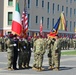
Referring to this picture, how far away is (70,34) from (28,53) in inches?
2288

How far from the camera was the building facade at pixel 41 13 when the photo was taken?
59594 millimetres

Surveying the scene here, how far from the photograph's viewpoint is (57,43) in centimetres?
2039

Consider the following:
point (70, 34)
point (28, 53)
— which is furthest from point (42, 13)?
point (28, 53)

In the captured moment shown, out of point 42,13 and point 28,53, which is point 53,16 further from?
point 28,53

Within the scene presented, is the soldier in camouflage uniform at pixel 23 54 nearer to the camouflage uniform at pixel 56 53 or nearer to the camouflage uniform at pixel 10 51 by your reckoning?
the camouflage uniform at pixel 10 51

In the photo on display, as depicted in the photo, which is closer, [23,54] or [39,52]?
[39,52]

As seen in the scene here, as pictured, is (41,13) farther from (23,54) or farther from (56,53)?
(56,53)

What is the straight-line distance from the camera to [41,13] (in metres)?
66.9

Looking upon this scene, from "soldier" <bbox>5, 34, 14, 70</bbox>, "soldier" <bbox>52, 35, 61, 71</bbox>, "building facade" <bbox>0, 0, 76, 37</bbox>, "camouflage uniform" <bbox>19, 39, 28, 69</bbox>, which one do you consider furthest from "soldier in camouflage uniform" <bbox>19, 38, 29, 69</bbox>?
"building facade" <bbox>0, 0, 76, 37</bbox>

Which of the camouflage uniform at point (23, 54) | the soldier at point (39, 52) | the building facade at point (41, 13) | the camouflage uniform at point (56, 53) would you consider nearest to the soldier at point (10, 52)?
the camouflage uniform at point (23, 54)

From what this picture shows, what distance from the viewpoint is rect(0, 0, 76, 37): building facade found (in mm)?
59594

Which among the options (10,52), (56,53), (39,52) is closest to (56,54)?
(56,53)

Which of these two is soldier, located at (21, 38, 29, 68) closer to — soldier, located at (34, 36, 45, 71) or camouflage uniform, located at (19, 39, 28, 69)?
camouflage uniform, located at (19, 39, 28, 69)

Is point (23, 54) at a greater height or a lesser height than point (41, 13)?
lesser
